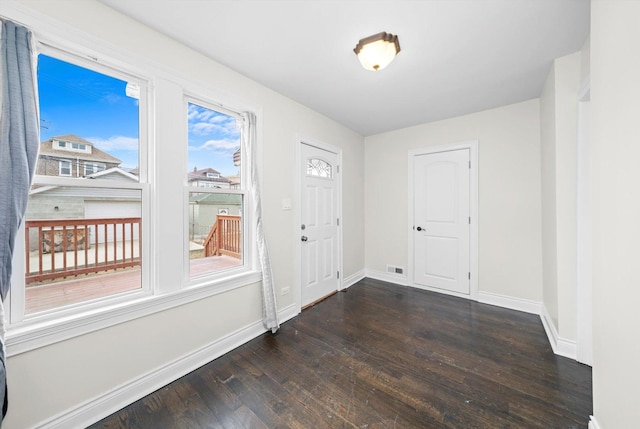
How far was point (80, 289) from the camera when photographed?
62.6 inches

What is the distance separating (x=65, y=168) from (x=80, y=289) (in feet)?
2.57

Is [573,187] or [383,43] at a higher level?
[383,43]

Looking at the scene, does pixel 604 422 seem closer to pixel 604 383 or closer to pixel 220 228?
pixel 604 383

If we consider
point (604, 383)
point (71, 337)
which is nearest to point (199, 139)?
point (71, 337)

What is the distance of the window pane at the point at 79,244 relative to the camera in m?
1.43

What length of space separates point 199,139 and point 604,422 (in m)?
3.18

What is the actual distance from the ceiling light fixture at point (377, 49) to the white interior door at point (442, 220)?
6.98ft

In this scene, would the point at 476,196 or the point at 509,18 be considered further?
the point at 476,196

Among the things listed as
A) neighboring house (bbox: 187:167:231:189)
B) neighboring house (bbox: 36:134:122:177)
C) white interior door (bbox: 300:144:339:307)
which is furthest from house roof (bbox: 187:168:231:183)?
white interior door (bbox: 300:144:339:307)

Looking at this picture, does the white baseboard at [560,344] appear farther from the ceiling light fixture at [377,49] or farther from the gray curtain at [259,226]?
the ceiling light fixture at [377,49]

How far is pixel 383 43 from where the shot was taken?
1778 mm

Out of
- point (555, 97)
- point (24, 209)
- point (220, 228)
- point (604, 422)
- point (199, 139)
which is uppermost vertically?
point (555, 97)

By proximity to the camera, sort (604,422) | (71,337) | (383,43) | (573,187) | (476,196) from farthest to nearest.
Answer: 1. (476,196)
2. (573,187)
3. (383,43)
4. (71,337)
5. (604,422)

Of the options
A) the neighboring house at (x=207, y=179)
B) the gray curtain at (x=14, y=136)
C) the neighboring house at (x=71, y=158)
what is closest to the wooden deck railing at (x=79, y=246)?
the gray curtain at (x=14, y=136)
